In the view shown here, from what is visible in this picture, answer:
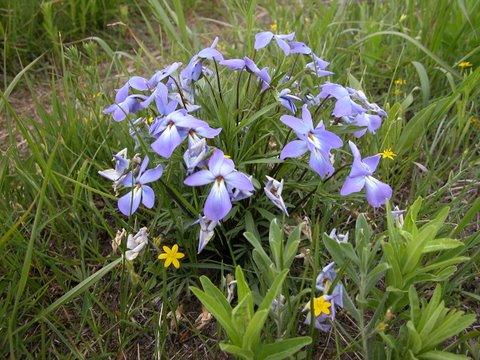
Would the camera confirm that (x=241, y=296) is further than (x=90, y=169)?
No

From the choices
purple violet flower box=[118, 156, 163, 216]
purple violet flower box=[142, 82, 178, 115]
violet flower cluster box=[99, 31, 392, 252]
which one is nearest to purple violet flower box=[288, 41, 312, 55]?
violet flower cluster box=[99, 31, 392, 252]

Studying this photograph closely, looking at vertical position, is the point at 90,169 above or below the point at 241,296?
below

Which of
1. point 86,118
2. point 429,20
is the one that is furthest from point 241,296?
point 429,20

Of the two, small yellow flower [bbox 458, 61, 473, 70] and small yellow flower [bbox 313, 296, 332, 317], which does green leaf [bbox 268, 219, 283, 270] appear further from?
small yellow flower [bbox 458, 61, 473, 70]

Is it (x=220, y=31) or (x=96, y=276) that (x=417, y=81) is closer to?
(x=220, y=31)

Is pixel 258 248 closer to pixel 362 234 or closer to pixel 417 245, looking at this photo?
pixel 362 234
